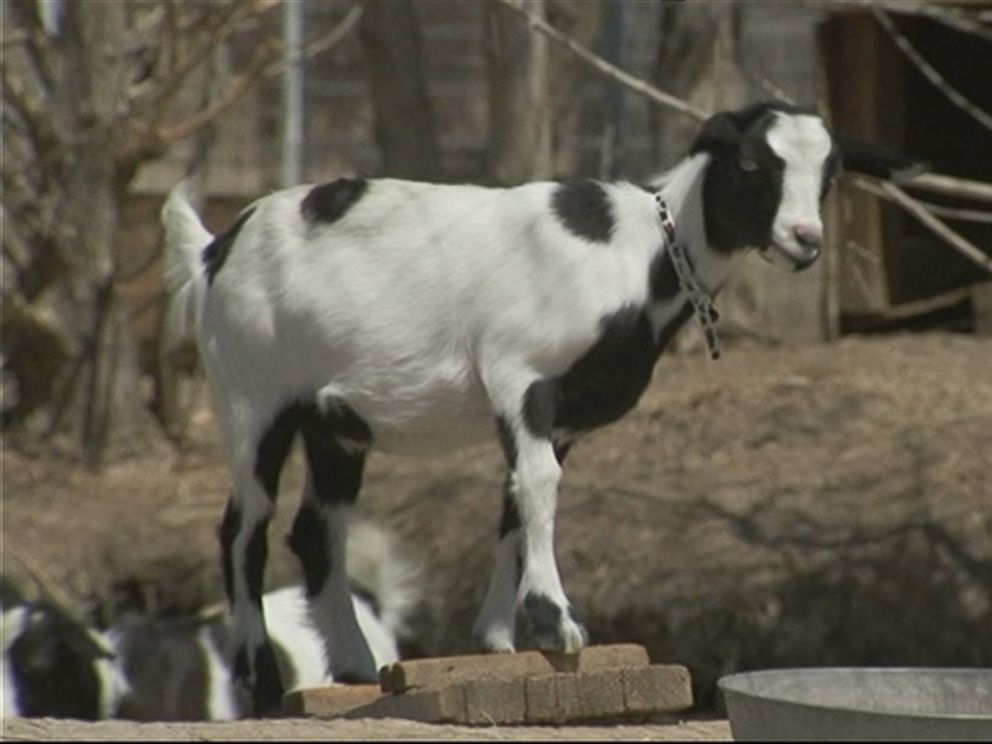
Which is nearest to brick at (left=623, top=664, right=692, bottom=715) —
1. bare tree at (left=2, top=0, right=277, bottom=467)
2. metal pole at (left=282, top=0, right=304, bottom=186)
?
bare tree at (left=2, top=0, right=277, bottom=467)

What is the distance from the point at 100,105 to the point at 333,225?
14.4ft

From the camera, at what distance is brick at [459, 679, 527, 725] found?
22.0 feet

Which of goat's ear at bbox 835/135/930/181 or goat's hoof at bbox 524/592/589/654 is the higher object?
goat's ear at bbox 835/135/930/181

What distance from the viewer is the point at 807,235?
6777 millimetres

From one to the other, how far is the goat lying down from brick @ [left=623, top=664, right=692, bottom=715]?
244 centimetres

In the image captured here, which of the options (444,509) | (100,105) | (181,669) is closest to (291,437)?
(181,669)

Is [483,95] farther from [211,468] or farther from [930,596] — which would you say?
[930,596]

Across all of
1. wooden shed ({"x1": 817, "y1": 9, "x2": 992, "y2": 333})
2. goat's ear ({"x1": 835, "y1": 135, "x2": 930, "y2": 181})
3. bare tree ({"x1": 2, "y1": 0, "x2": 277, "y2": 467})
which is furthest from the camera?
wooden shed ({"x1": 817, "y1": 9, "x2": 992, "y2": 333})

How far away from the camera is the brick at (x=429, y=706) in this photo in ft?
22.0

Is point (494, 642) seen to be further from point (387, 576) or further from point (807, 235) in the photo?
point (387, 576)

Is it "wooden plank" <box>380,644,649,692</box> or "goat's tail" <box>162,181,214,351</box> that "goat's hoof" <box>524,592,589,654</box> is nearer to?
"wooden plank" <box>380,644,649,692</box>

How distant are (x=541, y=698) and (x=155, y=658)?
3.26 m

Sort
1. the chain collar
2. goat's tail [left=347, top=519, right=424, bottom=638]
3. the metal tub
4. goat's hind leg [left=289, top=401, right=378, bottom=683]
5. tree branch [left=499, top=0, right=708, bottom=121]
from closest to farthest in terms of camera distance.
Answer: the metal tub
the chain collar
goat's hind leg [left=289, top=401, right=378, bottom=683]
tree branch [left=499, top=0, right=708, bottom=121]
goat's tail [left=347, top=519, right=424, bottom=638]

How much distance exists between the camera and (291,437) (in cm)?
732
